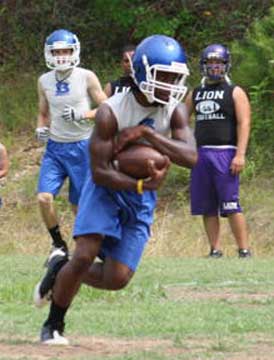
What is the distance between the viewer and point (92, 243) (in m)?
7.60

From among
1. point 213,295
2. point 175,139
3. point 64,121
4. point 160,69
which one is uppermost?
point 160,69

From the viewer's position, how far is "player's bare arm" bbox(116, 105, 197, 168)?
24.8 feet


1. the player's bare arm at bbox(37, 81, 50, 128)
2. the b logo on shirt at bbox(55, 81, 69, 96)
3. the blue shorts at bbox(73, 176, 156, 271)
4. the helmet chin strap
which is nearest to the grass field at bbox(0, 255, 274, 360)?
the blue shorts at bbox(73, 176, 156, 271)

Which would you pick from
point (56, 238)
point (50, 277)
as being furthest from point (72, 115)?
point (50, 277)

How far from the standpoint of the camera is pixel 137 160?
7.48 m

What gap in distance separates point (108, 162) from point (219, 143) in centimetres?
640

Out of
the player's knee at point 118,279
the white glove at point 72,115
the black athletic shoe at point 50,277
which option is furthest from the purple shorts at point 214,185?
the player's knee at point 118,279

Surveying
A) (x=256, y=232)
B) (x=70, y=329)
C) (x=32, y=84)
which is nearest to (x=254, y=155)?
(x=256, y=232)

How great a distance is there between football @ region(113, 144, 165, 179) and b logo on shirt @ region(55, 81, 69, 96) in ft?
18.2

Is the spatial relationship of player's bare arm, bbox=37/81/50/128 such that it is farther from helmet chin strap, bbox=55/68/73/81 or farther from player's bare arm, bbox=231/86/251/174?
player's bare arm, bbox=231/86/251/174

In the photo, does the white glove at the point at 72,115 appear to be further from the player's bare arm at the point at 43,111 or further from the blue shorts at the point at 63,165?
the player's bare arm at the point at 43,111

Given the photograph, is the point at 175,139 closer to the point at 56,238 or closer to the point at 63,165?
the point at 63,165

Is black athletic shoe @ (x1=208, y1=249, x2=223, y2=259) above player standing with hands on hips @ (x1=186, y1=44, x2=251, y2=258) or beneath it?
beneath

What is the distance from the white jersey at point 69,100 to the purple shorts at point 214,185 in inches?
57.9
